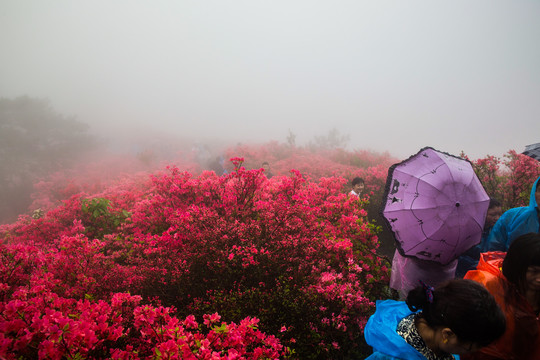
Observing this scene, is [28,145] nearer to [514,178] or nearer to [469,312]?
[469,312]

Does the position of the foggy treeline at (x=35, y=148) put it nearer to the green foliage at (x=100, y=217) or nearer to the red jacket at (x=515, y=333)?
the green foliage at (x=100, y=217)

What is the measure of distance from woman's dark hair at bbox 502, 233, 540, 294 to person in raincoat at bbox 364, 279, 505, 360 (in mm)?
651

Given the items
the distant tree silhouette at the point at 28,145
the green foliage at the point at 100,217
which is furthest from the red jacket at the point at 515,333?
the distant tree silhouette at the point at 28,145

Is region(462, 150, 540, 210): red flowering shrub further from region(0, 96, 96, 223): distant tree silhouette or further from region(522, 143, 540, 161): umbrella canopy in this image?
region(0, 96, 96, 223): distant tree silhouette

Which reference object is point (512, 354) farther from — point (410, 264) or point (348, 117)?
point (348, 117)

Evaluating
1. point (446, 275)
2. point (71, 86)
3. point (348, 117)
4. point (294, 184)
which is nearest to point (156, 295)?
point (294, 184)

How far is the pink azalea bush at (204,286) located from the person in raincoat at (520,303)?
1267 mm

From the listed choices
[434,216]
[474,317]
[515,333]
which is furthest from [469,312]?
[434,216]

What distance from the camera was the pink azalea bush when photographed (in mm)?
1462

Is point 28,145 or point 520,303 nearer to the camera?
point 520,303

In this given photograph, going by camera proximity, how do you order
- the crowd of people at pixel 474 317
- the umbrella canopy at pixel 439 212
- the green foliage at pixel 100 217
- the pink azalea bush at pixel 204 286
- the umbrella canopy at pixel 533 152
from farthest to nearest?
the green foliage at pixel 100 217
the umbrella canopy at pixel 533 152
the umbrella canopy at pixel 439 212
the crowd of people at pixel 474 317
the pink azalea bush at pixel 204 286

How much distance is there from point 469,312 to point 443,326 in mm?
232

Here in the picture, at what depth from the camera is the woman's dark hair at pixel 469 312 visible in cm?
155

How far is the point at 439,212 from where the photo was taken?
8.92 feet
